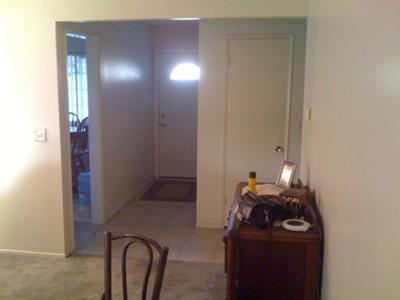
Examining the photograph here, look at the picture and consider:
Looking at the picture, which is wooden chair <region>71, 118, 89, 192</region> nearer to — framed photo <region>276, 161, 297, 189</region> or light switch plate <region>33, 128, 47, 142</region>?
light switch plate <region>33, 128, 47, 142</region>

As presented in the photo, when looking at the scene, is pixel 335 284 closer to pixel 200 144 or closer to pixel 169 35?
pixel 200 144

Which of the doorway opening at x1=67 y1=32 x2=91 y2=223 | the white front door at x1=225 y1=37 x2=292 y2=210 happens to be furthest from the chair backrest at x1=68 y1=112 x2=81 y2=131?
the white front door at x1=225 y1=37 x2=292 y2=210

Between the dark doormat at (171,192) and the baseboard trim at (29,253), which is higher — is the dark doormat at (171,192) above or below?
above

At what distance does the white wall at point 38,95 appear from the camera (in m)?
3.08

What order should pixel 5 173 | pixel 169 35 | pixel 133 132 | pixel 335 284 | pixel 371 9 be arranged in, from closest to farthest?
pixel 371 9 < pixel 335 284 < pixel 5 173 < pixel 133 132 < pixel 169 35

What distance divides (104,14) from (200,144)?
161 centimetres

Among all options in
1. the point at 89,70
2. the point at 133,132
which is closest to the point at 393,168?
the point at 89,70

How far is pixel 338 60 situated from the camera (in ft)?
6.64

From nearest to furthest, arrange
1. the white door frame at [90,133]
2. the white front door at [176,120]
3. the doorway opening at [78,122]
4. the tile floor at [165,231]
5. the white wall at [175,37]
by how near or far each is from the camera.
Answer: the white door frame at [90,133] → the tile floor at [165,231] → the doorway opening at [78,122] → the white wall at [175,37] → the white front door at [176,120]

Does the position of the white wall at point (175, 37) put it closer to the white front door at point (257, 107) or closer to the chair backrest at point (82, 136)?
the chair backrest at point (82, 136)

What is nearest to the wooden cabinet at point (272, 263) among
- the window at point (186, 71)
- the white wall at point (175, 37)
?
the window at point (186, 71)

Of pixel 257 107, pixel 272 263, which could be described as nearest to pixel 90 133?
pixel 257 107

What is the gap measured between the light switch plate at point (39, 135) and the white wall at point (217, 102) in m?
1.50

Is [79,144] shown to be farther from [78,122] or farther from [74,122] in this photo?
[74,122]
